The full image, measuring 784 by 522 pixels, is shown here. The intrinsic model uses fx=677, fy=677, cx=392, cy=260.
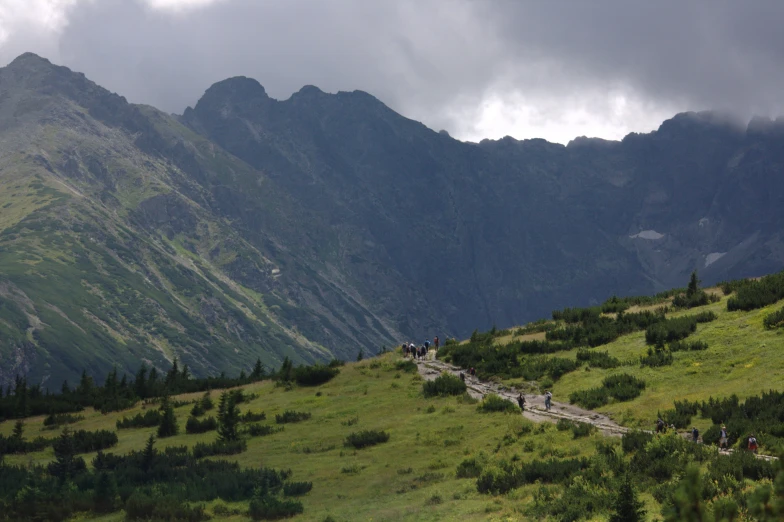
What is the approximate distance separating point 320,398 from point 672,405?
106 ft

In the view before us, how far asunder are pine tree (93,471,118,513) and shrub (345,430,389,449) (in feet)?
49.9

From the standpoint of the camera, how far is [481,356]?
216ft

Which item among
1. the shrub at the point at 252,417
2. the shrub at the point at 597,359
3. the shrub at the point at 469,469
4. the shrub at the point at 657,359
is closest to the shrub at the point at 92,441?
the shrub at the point at 252,417

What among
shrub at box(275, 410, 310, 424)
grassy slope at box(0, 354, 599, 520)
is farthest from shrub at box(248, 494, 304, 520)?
shrub at box(275, 410, 310, 424)

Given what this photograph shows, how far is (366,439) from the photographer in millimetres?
45219

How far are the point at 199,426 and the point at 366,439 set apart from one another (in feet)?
58.9

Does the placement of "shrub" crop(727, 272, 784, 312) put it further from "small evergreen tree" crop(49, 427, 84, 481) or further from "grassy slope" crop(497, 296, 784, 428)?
"small evergreen tree" crop(49, 427, 84, 481)

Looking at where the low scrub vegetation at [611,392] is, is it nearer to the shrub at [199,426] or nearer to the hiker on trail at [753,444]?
the hiker on trail at [753,444]

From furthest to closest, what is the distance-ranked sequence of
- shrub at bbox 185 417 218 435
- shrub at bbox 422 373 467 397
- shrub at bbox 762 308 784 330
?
1. shrub at bbox 185 417 218 435
2. shrub at bbox 422 373 467 397
3. shrub at bbox 762 308 784 330

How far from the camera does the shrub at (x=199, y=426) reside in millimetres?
55969

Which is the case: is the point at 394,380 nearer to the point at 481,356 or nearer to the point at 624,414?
the point at 481,356

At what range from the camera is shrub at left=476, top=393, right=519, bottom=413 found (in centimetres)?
4735

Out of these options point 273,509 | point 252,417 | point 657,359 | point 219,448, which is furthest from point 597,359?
point 273,509

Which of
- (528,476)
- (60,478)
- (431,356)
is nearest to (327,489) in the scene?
(528,476)
